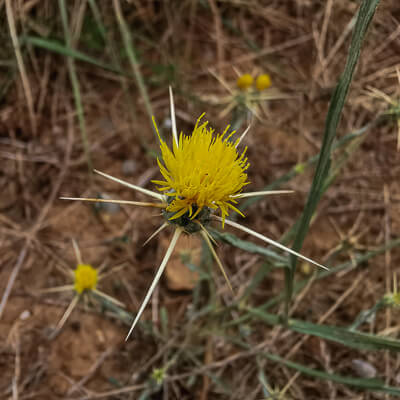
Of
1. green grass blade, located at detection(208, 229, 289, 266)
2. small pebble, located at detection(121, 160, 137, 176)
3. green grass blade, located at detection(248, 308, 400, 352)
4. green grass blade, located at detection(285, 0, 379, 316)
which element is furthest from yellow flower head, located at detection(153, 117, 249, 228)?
small pebble, located at detection(121, 160, 137, 176)

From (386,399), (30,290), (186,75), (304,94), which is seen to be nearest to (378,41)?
(304,94)

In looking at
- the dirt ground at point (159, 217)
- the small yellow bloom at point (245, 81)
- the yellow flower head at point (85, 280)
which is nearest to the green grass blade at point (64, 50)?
the dirt ground at point (159, 217)

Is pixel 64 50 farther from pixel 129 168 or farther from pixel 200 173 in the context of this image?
pixel 200 173

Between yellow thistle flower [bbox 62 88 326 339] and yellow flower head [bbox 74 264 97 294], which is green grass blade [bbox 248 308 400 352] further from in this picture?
yellow flower head [bbox 74 264 97 294]

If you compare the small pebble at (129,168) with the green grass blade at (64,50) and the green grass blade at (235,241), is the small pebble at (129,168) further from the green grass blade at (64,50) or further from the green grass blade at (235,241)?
the green grass blade at (235,241)

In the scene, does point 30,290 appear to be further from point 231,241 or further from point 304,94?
point 304,94

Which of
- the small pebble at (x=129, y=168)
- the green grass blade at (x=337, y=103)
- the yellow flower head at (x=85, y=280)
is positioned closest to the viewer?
the green grass blade at (x=337, y=103)

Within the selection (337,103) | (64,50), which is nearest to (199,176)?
(337,103)
